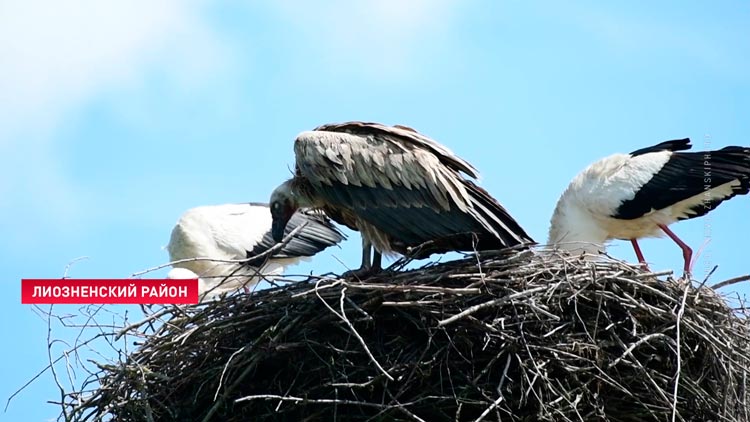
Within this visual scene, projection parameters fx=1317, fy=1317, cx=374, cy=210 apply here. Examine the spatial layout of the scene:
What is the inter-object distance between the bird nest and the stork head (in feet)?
4.44

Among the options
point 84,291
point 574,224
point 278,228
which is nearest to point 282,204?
point 278,228

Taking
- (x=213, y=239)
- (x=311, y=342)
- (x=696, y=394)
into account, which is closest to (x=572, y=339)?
(x=696, y=394)

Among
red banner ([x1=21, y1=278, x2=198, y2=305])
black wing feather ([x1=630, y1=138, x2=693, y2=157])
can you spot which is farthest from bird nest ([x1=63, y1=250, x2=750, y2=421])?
black wing feather ([x1=630, y1=138, x2=693, y2=157])

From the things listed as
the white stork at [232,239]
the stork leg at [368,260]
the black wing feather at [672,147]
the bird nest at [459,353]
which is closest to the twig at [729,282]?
the bird nest at [459,353]

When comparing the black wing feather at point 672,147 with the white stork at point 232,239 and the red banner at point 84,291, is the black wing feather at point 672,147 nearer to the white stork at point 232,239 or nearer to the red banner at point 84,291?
the white stork at point 232,239

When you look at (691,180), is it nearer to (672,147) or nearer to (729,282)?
(672,147)

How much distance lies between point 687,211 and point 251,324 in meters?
5.00

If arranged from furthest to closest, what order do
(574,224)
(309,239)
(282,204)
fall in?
(309,239), (574,224), (282,204)

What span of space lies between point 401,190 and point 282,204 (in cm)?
106

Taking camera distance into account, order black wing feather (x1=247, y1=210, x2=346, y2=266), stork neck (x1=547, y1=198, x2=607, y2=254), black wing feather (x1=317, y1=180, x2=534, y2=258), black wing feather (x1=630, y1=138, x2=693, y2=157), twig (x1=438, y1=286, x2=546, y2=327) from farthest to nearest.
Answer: black wing feather (x1=247, y1=210, x2=346, y2=266)
black wing feather (x1=630, y1=138, x2=693, y2=157)
stork neck (x1=547, y1=198, x2=607, y2=254)
black wing feather (x1=317, y1=180, x2=534, y2=258)
twig (x1=438, y1=286, x2=546, y2=327)

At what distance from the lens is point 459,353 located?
7309 mm

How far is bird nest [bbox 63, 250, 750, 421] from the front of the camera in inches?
284

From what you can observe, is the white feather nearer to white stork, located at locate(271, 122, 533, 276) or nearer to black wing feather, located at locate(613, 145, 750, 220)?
black wing feather, located at locate(613, 145, 750, 220)

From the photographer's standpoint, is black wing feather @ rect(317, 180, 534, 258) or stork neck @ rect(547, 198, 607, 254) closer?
black wing feather @ rect(317, 180, 534, 258)
